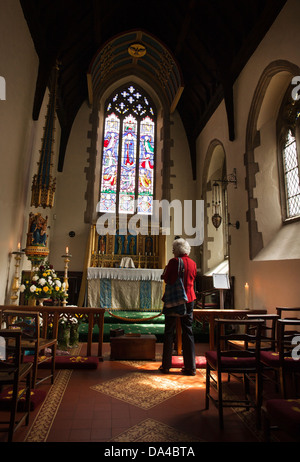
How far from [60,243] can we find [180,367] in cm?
545

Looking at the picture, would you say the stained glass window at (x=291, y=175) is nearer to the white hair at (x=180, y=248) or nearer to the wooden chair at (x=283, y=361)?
the white hair at (x=180, y=248)

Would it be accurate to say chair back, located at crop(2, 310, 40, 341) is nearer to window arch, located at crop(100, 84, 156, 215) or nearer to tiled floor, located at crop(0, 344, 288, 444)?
tiled floor, located at crop(0, 344, 288, 444)

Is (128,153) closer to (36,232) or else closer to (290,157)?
(36,232)

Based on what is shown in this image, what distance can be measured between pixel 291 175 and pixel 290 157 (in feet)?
1.04

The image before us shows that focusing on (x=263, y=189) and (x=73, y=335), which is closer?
(x=73, y=335)

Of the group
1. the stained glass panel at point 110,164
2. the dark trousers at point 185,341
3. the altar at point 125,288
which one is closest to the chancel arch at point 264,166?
the dark trousers at point 185,341

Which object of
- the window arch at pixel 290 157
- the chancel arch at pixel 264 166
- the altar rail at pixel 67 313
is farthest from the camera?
the chancel arch at pixel 264 166

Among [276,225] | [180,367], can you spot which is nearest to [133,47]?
[276,225]

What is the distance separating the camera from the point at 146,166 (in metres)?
9.43

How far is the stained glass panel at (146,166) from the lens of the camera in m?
9.19

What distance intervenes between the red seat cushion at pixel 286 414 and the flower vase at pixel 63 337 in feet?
10.5

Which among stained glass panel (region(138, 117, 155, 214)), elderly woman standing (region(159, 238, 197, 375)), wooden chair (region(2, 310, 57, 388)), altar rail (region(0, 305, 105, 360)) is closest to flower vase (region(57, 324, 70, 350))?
altar rail (region(0, 305, 105, 360))

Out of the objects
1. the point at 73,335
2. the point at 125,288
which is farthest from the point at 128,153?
the point at 73,335

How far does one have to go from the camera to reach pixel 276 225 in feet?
17.9
